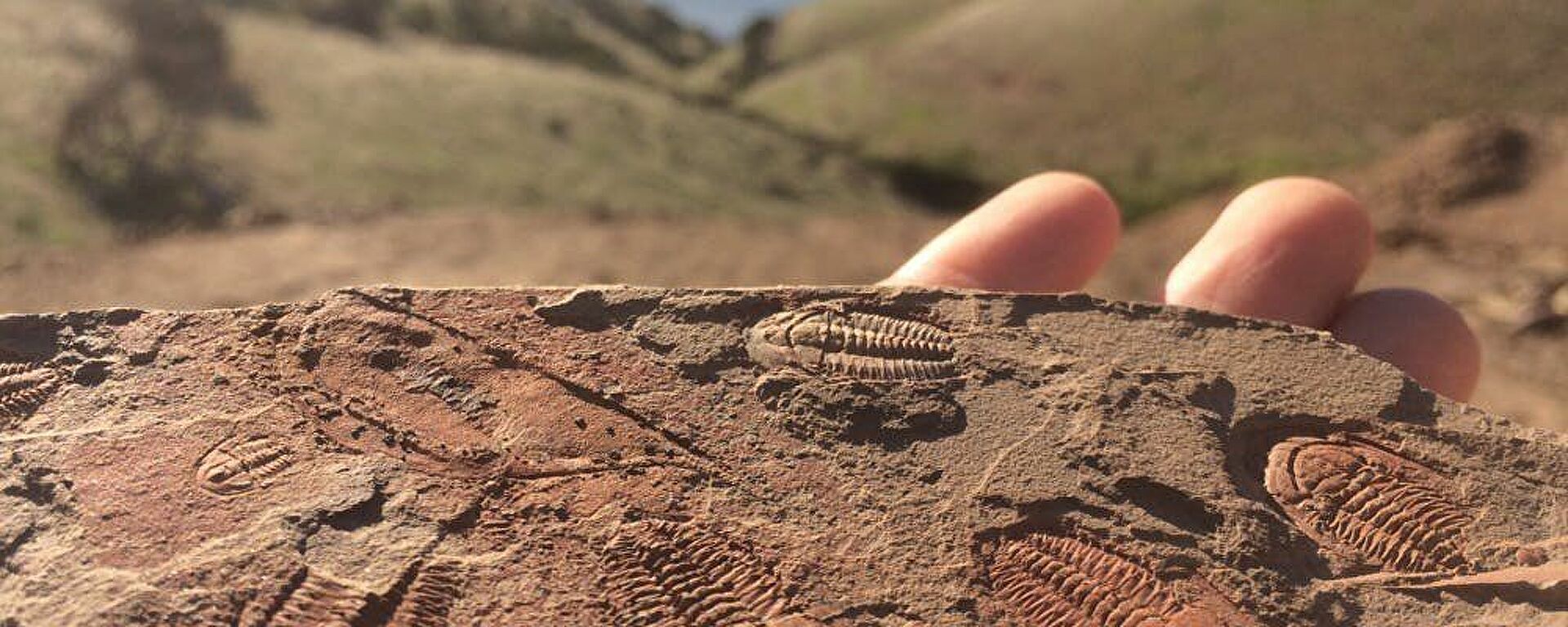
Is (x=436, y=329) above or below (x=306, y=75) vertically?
below

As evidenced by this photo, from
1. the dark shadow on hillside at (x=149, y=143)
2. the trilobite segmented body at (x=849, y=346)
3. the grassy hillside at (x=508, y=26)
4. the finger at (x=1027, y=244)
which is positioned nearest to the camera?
the trilobite segmented body at (x=849, y=346)

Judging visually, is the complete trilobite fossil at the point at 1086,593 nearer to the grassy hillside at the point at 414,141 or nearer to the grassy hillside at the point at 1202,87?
the grassy hillside at the point at 414,141

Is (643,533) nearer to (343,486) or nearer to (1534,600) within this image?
(343,486)

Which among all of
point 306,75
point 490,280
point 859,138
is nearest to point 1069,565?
point 490,280

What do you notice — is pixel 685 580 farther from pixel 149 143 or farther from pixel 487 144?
pixel 487 144

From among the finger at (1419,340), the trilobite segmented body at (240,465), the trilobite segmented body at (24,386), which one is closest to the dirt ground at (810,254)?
the finger at (1419,340)

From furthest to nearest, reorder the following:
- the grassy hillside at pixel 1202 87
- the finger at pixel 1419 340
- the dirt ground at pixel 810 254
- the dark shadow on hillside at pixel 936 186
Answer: the dark shadow on hillside at pixel 936 186 < the grassy hillside at pixel 1202 87 < the dirt ground at pixel 810 254 < the finger at pixel 1419 340

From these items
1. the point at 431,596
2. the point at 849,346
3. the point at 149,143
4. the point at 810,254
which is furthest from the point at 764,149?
the point at 431,596
